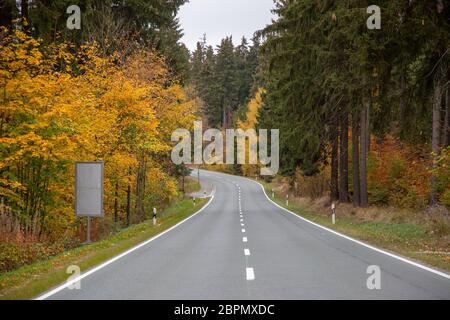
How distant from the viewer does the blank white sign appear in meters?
17.7

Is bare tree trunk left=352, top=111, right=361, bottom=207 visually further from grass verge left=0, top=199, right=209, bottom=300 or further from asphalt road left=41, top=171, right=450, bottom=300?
grass verge left=0, top=199, right=209, bottom=300

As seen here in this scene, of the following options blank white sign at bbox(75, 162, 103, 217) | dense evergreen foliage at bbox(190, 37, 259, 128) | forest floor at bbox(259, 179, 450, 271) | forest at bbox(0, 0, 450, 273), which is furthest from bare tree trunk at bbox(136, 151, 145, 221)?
dense evergreen foliage at bbox(190, 37, 259, 128)

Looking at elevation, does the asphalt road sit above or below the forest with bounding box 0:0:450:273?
below

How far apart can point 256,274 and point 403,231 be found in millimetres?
10860

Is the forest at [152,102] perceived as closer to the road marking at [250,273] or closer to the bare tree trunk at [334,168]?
the bare tree trunk at [334,168]

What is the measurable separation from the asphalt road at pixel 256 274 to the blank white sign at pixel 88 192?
2.79 metres

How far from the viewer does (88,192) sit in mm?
17875

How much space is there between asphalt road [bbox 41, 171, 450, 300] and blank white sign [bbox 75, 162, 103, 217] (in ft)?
9.17

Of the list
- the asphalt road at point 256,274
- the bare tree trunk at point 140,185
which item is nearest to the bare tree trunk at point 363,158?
the asphalt road at point 256,274

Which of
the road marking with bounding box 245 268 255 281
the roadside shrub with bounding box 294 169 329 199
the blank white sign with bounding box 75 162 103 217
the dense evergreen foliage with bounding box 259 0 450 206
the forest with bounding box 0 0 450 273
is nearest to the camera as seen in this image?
the road marking with bounding box 245 268 255 281

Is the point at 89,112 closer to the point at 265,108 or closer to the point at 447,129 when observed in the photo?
the point at 447,129

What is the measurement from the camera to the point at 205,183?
86.1 metres

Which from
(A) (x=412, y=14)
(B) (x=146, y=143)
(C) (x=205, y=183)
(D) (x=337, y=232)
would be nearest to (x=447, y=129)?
(D) (x=337, y=232)

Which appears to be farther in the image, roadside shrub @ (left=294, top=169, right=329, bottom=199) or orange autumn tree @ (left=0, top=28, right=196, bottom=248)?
roadside shrub @ (left=294, top=169, right=329, bottom=199)
